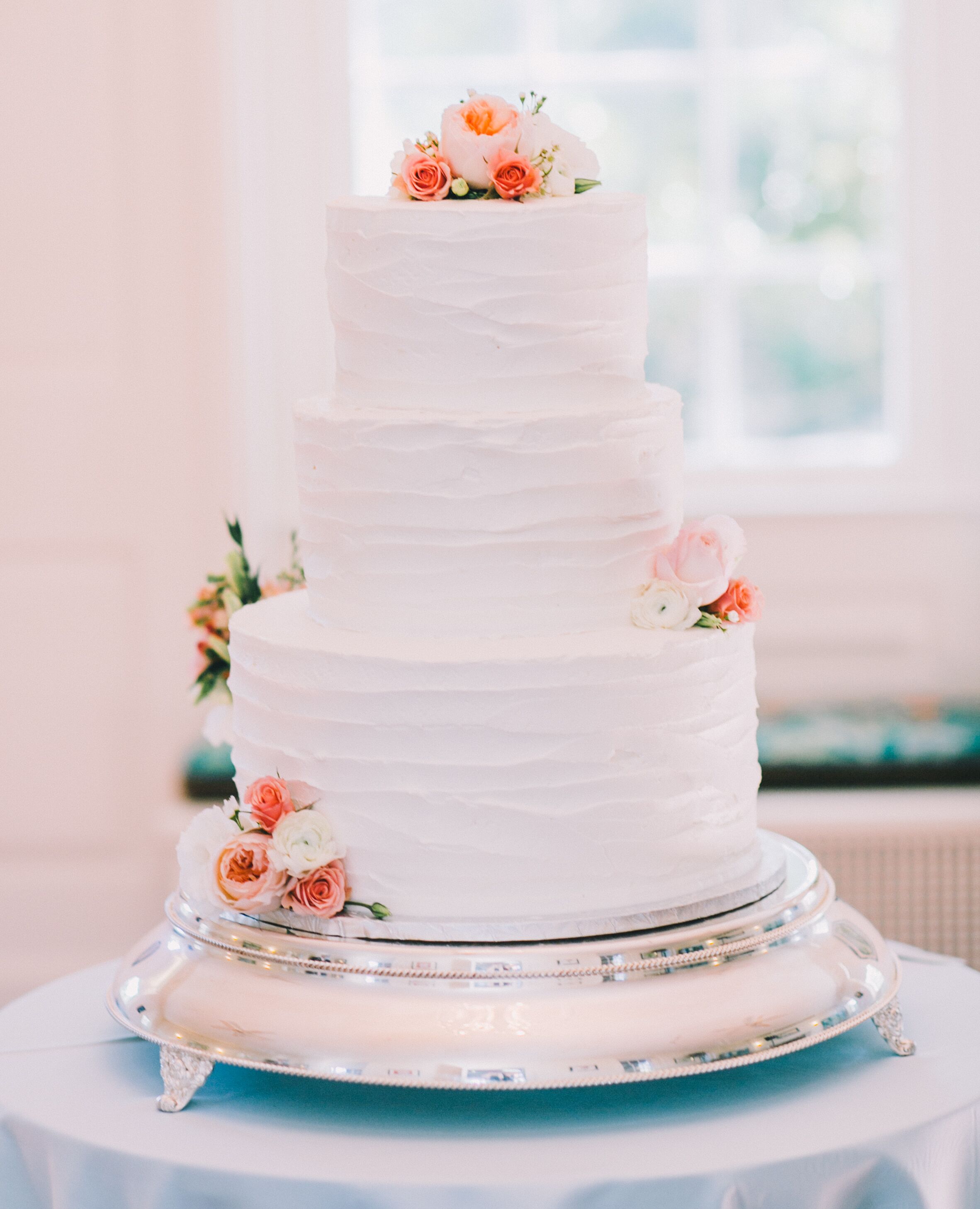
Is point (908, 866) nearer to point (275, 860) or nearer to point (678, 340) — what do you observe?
point (678, 340)

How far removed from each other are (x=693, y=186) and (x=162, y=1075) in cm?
293

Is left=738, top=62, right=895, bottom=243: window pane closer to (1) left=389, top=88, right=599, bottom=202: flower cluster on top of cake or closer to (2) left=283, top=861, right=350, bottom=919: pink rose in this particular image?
(1) left=389, top=88, right=599, bottom=202: flower cluster on top of cake

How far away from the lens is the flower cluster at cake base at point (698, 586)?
5.55 feet

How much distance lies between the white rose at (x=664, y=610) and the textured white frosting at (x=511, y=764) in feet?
0.05

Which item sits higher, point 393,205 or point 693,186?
point 693,186

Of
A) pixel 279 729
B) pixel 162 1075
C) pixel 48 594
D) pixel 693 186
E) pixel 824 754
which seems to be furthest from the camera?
pixel 693 186

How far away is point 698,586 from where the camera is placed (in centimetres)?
170

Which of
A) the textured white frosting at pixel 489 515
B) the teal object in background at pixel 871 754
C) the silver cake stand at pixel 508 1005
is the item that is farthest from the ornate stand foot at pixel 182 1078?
the teal object in background at pixel 871 754

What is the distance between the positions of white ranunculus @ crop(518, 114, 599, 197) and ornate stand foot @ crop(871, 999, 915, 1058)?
101cm

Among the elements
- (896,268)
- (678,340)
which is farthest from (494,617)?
(896,268)

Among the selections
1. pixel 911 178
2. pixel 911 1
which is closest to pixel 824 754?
pixel 911 178

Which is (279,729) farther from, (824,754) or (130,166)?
(130,166)

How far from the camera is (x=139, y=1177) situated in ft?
4.75

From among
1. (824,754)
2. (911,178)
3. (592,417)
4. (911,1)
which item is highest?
(911,1)
